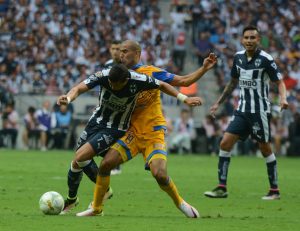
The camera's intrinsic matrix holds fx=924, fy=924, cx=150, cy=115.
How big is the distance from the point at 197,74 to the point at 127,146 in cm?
126

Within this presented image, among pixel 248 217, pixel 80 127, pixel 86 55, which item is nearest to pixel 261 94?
pixel 248 217

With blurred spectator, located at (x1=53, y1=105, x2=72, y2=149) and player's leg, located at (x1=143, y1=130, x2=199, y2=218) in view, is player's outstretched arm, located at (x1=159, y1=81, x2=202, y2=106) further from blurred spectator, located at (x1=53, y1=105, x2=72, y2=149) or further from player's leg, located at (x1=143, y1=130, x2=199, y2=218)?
blurred spectator, located at (x1=53, y1=105, x2=72, y2=149)

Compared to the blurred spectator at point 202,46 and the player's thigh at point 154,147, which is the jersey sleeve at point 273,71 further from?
the blurred spectator at point 202,46

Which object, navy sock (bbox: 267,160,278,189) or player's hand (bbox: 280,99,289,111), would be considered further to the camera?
navy sock (bbox: 267,160,278,189)

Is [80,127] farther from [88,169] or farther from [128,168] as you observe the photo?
[88,169]

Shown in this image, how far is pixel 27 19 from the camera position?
3734cm

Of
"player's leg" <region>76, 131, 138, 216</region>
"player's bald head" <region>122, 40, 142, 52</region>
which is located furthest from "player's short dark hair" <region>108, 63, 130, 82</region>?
"player's leg" <region>76, 131, 138, 216</region>

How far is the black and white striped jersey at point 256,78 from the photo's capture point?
1470 centimetres

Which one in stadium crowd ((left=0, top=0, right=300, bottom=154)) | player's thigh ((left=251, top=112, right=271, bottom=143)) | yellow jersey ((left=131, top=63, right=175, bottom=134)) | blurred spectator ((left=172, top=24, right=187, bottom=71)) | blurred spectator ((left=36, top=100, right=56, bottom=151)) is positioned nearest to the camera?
yellow jersey ((left=131, top=63, right=175, bottom=134))

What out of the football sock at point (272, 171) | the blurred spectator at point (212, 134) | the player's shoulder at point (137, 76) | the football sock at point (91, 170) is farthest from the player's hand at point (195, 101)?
the blurred spectator at point (212, 134)

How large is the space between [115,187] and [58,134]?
17.3 meters

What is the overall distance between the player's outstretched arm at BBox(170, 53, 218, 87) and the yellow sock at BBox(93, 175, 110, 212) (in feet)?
5.09

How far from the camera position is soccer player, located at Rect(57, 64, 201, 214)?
11102mm

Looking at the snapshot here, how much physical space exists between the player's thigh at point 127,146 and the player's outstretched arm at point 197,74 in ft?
2.88
